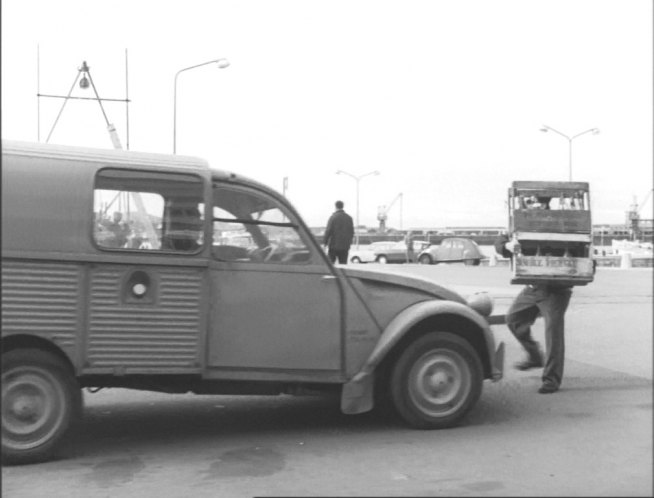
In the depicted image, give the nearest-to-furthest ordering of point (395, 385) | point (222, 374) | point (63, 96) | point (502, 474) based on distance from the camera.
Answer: point (63, 96) → point (502, 474) → point (222, 374) → point (395, 385)

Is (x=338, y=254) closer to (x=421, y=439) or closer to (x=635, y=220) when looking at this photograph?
(x=421, y=439)

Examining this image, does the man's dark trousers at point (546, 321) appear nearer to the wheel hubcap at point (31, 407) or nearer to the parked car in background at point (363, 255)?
the parked car in background at point (363, 255)

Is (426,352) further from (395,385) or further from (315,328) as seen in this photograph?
(315,328)

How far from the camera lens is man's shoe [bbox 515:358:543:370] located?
364cm

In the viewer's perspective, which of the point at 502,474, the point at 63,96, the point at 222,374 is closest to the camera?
the point at 63,96

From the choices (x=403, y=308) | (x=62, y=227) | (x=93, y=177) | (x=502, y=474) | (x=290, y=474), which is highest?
(x=93, y=177)

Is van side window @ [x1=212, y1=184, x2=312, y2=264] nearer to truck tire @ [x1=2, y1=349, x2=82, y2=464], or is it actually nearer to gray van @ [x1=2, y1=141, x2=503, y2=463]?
gray van @ [x1=2, y1=141, x2=503, y2=463]

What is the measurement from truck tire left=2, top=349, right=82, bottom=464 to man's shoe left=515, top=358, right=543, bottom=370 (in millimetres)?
2083

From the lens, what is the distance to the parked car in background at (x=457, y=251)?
2.39 metres

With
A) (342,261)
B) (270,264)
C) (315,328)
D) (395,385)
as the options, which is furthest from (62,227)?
(395,385)

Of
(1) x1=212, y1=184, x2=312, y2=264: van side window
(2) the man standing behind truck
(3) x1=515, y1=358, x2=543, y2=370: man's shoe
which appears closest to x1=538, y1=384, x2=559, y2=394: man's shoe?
(2) the man standing behind truck

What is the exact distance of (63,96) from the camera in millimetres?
1876

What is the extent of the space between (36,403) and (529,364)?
2.25 m

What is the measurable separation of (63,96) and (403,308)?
8.74 feet
